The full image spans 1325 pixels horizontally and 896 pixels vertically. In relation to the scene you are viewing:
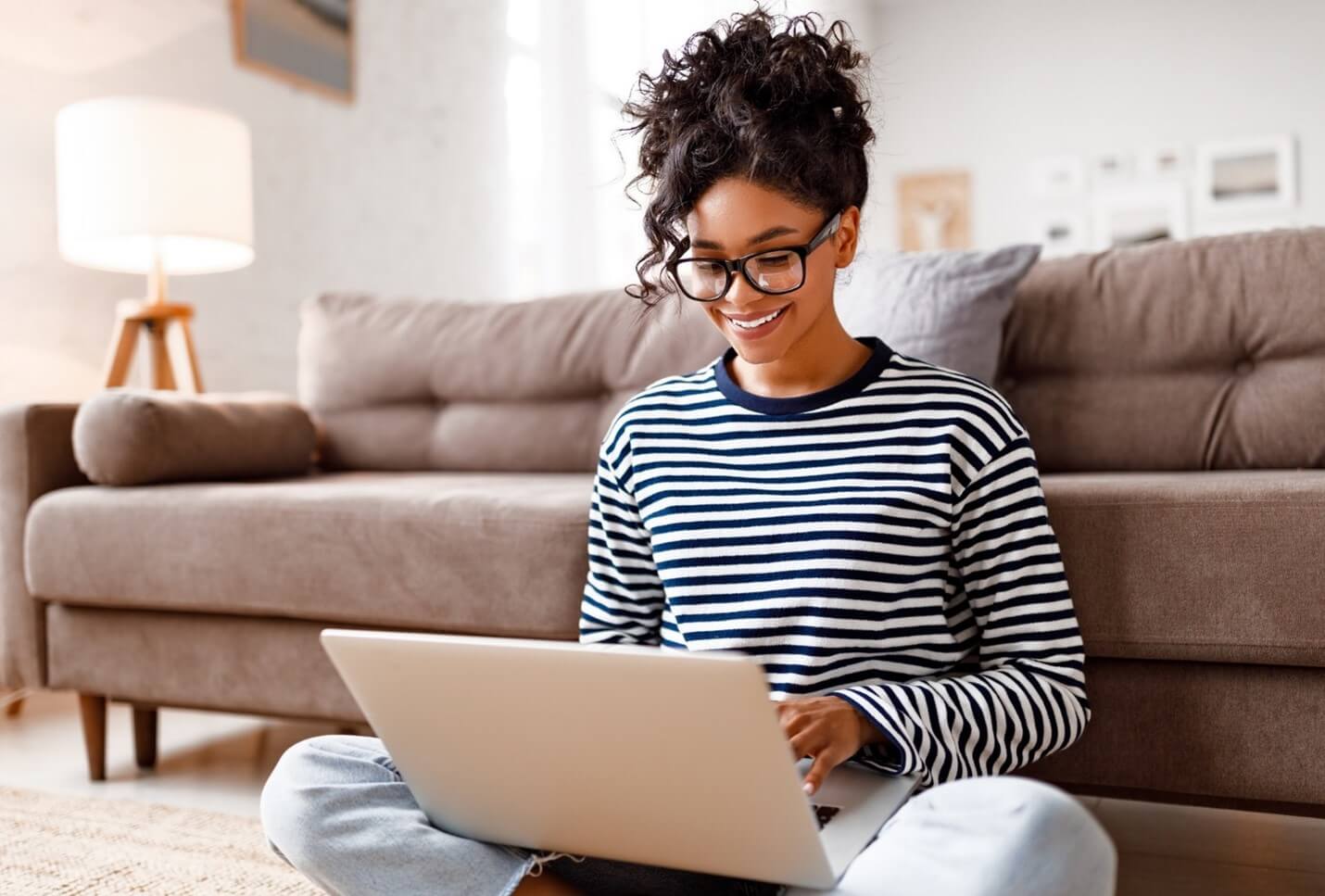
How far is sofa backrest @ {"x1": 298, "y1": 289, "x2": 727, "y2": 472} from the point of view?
6.70 ft

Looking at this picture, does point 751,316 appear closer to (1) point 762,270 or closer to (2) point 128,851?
(1) point 762,270

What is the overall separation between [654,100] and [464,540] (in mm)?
638

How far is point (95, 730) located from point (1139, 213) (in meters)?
5.03

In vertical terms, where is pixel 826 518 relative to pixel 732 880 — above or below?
above

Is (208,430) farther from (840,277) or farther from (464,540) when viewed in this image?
(840,277)

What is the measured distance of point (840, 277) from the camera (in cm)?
166

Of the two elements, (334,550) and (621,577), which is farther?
(334,550)

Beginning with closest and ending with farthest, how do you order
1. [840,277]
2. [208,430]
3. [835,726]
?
[835,726], [840,277], [208,430]

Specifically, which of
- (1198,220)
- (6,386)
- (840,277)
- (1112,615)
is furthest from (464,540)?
(1198,220)

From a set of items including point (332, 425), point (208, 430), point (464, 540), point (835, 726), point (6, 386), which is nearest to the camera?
point (835, 726)

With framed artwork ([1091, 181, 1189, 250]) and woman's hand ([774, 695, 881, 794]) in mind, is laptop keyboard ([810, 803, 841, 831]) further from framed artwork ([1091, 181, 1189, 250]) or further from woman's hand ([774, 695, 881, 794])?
framed artwork ([1091, 181, 1189, 250])

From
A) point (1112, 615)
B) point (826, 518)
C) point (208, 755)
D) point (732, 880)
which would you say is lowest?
point (208, 755)

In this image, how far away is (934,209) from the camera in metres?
5.93

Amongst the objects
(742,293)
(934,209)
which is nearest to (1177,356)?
(742,293)
